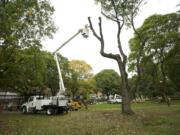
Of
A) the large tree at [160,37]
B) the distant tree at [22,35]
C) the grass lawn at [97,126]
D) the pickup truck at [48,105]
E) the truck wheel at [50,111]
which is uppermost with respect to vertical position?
the large tree at [160,37]

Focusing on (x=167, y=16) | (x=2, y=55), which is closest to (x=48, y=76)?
(x=167, y=16)

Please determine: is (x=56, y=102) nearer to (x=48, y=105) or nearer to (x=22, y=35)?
(x=48, y=105)

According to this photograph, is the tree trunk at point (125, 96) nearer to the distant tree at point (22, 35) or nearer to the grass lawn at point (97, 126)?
the grass lawn at point (97, 126)

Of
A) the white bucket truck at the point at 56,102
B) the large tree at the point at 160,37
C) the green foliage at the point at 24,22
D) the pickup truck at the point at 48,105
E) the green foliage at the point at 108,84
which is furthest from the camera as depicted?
the green foliage at the point at 108,84

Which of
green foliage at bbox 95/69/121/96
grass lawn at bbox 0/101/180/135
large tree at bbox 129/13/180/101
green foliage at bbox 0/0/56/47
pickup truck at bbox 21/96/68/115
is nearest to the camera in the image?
grass lawn at bbox 0/101/180/135

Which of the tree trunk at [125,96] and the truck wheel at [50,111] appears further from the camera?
the truck wheel at [50,111]

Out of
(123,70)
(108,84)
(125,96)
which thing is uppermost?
(108,84)

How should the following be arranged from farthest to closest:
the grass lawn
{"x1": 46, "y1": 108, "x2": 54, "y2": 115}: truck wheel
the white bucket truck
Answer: {"x1": 46, "y1": 108, "x2": 54, "y2": 115}: truck wheel
the white bucket truck
the grass lawn

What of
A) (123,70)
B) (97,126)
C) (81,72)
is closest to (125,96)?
(123,70)

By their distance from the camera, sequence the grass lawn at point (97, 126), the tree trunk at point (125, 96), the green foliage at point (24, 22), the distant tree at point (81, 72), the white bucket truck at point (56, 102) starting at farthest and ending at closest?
1. the distant tree at point (81, 72)
2. the white bucket truck at point (56, 102)
3. the tree trunk at point (125, 96)
4. the green foliage at point (24, 22)
5. the grass lawn at point (97, 126)

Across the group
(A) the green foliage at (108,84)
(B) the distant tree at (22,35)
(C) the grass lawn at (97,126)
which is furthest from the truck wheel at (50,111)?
(A) the green foliage at (108,84)

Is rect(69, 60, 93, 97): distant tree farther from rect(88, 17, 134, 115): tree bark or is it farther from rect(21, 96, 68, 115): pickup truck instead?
rect(88, 17, 134, 115): tree bark

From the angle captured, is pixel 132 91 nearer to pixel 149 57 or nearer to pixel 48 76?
pixel 149 57

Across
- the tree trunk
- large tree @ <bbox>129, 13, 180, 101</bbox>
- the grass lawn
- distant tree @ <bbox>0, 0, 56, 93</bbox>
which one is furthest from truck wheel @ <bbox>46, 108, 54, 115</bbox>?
large tree @ <bbox>129, 13, 180, 101</bbox>
